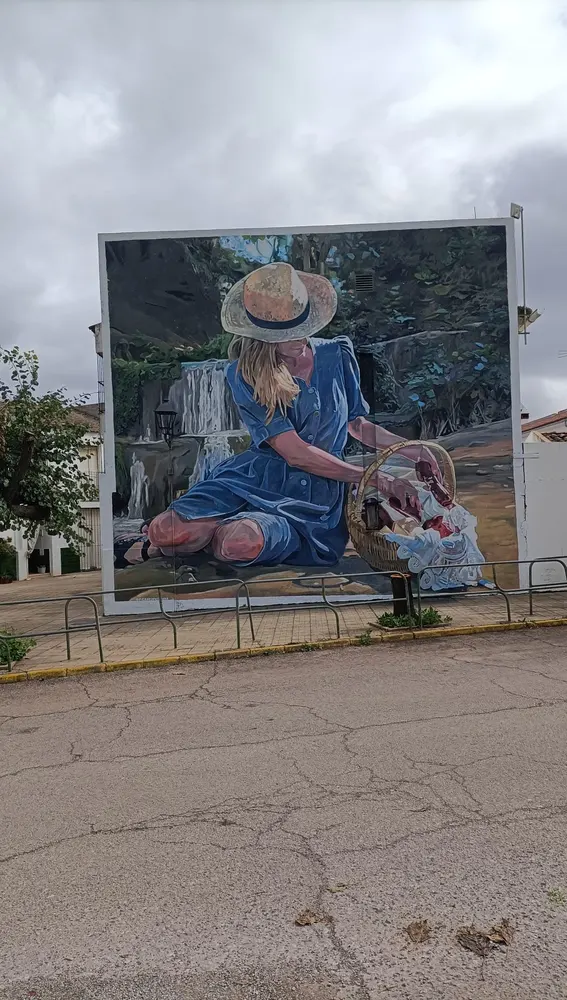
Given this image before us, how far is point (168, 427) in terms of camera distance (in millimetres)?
17344

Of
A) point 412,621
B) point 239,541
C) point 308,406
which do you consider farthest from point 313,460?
point 412,621

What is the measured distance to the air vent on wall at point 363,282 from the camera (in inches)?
701

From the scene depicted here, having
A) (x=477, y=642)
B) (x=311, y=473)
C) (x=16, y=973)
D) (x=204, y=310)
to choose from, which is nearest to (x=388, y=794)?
(x=16, y=973)

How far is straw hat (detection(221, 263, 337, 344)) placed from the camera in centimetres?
1750

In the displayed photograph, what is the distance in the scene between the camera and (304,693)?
873 centimetres

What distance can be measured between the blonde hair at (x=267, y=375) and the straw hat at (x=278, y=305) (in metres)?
0.25

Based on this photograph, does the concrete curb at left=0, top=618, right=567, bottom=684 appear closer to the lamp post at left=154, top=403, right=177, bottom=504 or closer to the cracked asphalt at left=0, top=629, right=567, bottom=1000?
the cracked asphalt at left=0, top=629, right=567, bottom=1000

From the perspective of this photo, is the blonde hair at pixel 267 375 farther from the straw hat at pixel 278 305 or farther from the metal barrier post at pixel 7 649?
the metal barrier post at pixel 7 649

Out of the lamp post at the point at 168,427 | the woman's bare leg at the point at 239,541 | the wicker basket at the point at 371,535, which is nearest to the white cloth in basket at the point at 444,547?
the wicker basket at the point at 371,535

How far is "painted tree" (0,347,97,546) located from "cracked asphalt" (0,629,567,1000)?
617 cm

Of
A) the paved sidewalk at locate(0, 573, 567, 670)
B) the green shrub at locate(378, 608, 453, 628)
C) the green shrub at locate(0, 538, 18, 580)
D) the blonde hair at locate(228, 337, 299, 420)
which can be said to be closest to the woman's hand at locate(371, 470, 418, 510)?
the paved sidewalk at locate(0, 573, 567, 670)

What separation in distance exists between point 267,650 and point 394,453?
754cm

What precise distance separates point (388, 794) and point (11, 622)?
14.5 m

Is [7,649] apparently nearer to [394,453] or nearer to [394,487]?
[394,487]
